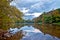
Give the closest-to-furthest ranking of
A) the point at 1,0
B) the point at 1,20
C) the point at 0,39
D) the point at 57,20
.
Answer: the point at 0,39 → the point at 1,0 → the point at 1,20 → the point at 57,20

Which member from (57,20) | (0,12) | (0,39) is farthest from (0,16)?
(57,20)

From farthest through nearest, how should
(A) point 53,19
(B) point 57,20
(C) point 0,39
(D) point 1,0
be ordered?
(A) point 53,19, (B) point 57,20, (D) point 1,0, (C) point 0,39

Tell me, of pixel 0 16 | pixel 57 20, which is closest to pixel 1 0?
pixel 0 16

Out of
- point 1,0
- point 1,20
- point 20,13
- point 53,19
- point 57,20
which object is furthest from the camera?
point 53,19

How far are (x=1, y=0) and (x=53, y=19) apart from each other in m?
71.2

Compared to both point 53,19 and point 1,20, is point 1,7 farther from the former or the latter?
point 53,19

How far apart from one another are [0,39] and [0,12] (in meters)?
9.01

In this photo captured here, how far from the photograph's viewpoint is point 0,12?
83.7 ft

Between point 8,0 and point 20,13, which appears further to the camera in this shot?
point 20,13

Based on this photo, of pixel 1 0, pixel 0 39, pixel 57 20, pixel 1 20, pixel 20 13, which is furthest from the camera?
pixel 57 20

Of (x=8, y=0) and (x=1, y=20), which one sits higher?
(x=8, y=0)

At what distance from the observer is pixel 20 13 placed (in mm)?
71062

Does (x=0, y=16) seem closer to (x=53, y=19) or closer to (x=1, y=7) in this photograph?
(x=1, y=7)

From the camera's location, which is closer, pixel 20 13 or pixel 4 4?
pixel 4 4
